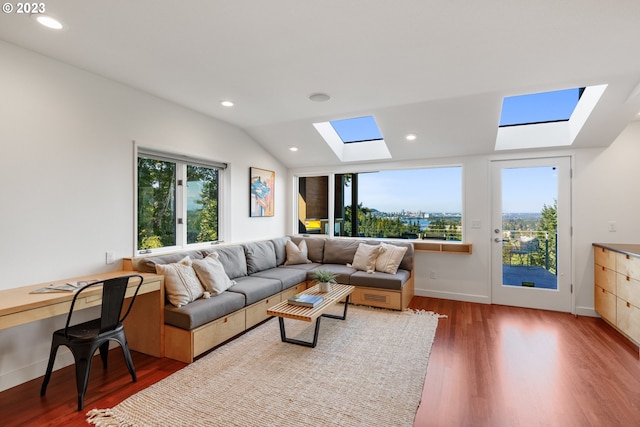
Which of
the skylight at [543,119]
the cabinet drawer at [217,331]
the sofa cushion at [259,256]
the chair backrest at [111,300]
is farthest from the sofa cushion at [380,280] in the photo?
the chair backrest at [111,300]

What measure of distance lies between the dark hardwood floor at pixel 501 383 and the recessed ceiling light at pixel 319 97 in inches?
109

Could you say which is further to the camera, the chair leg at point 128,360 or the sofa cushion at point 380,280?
the sofa cushion at point 380,280

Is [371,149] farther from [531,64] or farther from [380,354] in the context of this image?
[380,354]

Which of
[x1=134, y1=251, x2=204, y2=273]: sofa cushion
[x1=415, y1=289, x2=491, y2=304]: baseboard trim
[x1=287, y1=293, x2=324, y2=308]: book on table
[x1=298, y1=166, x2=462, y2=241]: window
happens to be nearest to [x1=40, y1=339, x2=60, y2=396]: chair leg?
[x1=134, y1=251, x2=204, y2=273]: sofa cushion

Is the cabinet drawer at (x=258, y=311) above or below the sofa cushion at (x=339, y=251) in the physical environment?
below

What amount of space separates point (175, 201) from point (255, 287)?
1.44 m

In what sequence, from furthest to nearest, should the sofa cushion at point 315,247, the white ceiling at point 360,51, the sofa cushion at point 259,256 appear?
1. the sofa cushion at point 315,247
2. the sofa cushion at point 259,256
3. the white ceiling at point 360,51

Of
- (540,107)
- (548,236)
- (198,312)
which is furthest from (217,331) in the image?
(540,107)

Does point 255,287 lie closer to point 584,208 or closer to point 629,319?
point 629,319

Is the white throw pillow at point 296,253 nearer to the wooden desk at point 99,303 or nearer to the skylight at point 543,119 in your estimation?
the wooden desk at point 99,303

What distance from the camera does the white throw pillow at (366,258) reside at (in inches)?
176

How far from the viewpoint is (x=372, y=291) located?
4199 mm

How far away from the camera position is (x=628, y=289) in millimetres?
3137

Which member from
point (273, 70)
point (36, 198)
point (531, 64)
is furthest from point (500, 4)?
point (36, 198)
